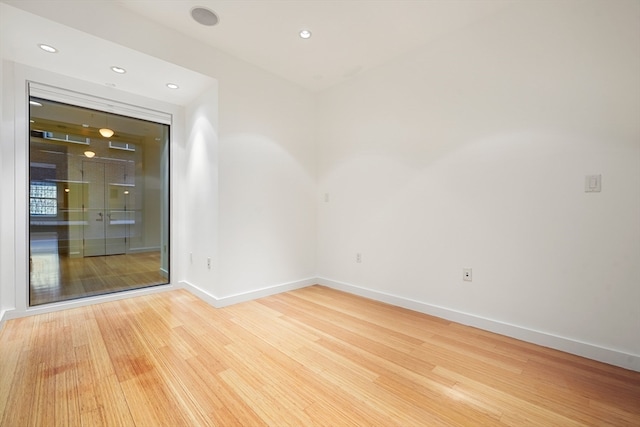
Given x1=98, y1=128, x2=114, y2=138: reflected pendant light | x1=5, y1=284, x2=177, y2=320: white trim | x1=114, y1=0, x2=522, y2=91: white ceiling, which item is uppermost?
x1=114, y1=0, x2=522, y2=91: white ceiling

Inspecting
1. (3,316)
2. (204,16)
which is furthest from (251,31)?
(3,316)

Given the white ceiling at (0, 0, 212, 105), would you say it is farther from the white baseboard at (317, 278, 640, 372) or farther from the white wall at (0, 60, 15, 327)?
the white baseboard at (317, 278, 640, 372)

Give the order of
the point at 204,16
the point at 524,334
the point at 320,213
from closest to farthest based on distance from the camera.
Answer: the point at 524,334, the point at 204,16, the point at 320,213

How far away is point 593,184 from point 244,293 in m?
3.27

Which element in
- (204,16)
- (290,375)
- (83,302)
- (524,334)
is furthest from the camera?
(83,302)

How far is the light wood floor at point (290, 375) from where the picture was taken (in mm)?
1409

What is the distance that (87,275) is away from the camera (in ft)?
10.2

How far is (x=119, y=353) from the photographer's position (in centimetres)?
200

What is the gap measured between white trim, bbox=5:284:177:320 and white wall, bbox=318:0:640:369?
2653 millimetres

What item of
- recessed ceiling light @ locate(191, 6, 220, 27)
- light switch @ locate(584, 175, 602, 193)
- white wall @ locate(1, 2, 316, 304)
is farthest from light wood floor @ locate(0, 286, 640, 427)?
recessed ceiling light @ locate(191, 6, 220, 27)

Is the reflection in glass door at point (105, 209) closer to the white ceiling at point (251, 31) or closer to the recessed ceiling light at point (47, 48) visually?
the white ceiling at point (251, 31)

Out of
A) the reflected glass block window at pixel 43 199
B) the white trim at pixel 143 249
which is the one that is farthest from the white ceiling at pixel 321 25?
the white trim at pixel 143 249

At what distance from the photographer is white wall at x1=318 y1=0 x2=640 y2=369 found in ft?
6.17

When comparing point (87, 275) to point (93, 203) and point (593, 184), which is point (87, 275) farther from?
point (593, 184)
